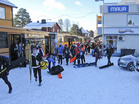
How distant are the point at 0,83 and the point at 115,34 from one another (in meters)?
15.0

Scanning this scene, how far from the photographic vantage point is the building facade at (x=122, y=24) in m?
17.0

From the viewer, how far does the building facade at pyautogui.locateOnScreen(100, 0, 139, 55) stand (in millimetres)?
17016

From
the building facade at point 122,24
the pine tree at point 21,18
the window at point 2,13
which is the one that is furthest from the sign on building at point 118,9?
the pine tree at point 21,18

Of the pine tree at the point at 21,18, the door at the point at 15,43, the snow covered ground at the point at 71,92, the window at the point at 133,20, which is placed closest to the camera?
the snow covered ground at the point at 71,92

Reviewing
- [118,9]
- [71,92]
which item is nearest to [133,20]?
[118,9]

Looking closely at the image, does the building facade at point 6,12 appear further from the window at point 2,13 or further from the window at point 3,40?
the window at point 3,40

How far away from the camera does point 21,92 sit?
211 inches

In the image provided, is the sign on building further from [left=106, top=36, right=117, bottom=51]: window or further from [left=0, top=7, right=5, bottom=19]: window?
[left=0, top=7, right=5, bottom=19]: window

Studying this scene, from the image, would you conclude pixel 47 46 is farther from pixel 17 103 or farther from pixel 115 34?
pixel 17 103

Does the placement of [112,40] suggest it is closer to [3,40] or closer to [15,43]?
[15,43]

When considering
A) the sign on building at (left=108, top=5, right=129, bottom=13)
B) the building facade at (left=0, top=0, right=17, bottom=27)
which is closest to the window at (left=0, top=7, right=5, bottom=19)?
the building facade at (left=0, top=0, right=17, bottom=27)

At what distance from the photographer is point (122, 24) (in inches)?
683

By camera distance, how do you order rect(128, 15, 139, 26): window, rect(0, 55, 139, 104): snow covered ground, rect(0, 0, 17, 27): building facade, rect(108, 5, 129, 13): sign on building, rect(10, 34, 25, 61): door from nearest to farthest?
rect(0, 55, 139, 104): snow covered ground, rect(10, 34, 25, 61): door, rect(0, 0, 17, 27): building facade, rect(108, 5, 129, 13): sign on building, rect(128, 15, 139, 26): window

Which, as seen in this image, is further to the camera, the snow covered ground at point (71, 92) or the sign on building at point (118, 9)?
the sign on building at point (118, 9)
